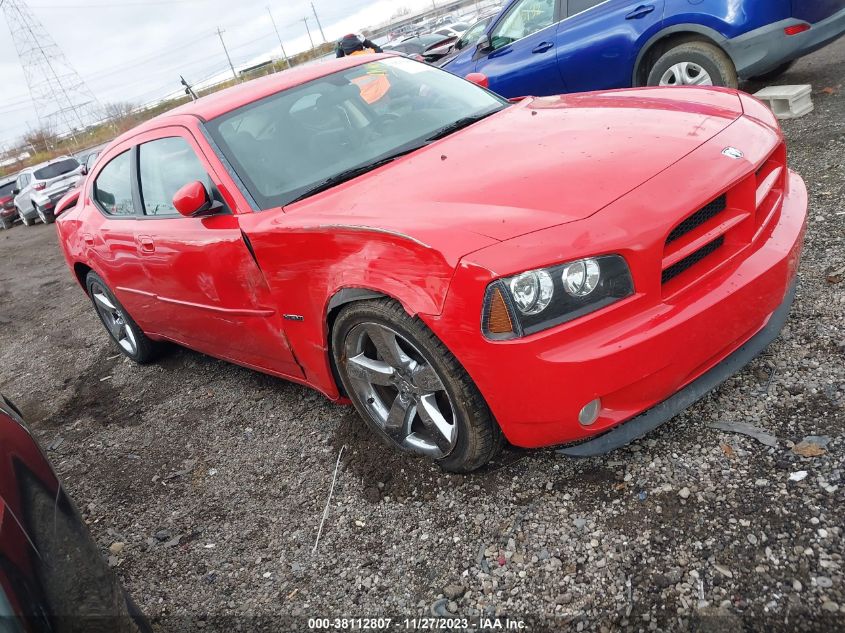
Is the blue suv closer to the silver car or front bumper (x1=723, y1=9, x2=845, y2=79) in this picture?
front bumper (x1=723, y1=9, x2=845, y2=79)

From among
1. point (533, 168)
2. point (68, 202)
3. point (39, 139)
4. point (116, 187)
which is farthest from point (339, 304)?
point (39, 139)

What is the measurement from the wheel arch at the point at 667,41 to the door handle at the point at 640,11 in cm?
21

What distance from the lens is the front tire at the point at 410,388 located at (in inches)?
89.0

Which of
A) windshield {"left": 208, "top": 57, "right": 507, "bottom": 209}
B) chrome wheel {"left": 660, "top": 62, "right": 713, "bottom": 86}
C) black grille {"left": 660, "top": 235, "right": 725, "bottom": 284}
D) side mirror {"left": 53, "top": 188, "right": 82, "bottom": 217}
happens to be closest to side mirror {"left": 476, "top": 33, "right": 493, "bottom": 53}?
chrome wheel {"left": 660, "top": 62, "right": 713, "bottom": 86}

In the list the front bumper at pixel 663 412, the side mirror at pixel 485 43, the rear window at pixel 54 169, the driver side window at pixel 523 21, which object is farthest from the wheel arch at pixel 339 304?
the rear window at pixel 54 169

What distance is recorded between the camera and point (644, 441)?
2465mm

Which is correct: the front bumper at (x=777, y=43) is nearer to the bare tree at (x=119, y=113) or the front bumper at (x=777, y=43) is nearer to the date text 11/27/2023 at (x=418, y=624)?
the date text 11/27/2023 at (x=418, y=624)

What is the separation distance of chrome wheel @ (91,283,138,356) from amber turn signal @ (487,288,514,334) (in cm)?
351

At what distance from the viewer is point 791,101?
5.45 metres

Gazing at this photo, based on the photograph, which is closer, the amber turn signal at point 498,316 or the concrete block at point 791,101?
the amber turn signal at point 498,316

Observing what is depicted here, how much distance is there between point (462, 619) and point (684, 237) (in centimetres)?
140

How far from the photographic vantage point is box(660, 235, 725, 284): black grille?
7.00ft

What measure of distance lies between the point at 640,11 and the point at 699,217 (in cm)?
419

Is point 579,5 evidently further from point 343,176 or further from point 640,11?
point 343,176
